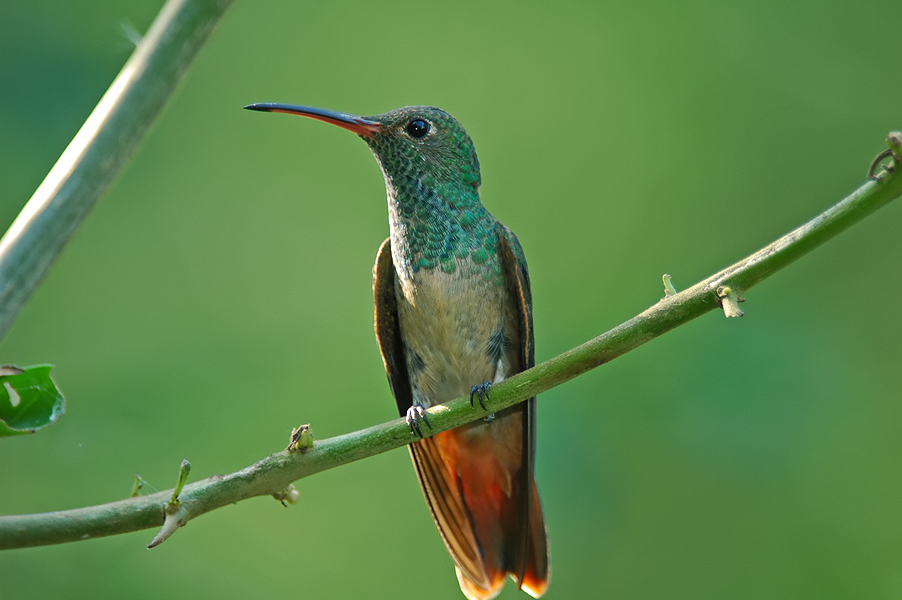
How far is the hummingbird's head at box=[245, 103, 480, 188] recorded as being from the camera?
10.9 ft

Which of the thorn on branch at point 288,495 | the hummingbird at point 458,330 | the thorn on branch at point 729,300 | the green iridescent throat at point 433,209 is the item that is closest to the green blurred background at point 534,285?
the hummingbird at point 458,330

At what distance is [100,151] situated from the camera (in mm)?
1458

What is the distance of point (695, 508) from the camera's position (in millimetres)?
4957

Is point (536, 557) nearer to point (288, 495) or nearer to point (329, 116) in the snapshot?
point (288, 495)

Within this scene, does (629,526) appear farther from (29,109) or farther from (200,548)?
(29,109)

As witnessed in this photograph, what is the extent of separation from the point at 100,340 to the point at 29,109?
1375mm

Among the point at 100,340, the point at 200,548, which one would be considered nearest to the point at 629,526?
the point at 200,548

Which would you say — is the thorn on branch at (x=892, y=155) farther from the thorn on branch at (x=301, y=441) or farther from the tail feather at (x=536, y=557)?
the tail feather at (x=536, y=557)

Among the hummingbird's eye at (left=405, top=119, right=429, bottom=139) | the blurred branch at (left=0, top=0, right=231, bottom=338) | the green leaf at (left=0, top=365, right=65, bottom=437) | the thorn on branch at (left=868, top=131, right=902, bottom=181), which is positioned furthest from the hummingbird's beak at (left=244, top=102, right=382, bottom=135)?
the thorn on branch at (left=868, top=131, right=902, bottom=181)

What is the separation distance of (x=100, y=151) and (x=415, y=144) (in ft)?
6.59

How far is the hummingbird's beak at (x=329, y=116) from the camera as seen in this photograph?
115 inches

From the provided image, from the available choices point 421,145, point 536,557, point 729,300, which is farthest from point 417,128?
point 729,300

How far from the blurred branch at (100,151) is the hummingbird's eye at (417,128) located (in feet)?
5.81

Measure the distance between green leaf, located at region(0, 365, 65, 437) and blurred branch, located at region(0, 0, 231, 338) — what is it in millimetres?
286
